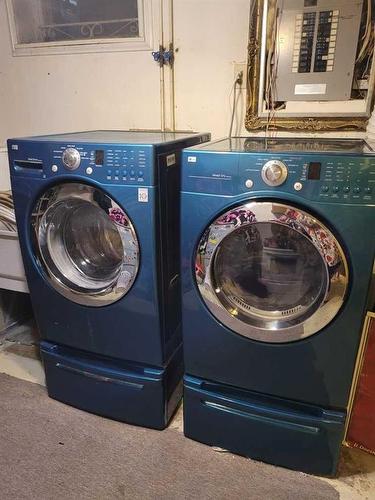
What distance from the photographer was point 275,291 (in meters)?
1.26

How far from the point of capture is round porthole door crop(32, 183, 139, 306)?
1264 millimetres

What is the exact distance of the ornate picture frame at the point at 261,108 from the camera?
61.9 inches

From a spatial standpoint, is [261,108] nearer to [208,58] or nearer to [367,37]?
[208,58]

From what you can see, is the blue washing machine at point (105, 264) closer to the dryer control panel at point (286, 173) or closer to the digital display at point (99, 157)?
the digital display at point (99, 157)

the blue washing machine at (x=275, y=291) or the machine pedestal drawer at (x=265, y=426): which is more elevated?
the blue washing machine at (x=275, y=291)

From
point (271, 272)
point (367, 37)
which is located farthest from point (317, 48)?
point (271, 272)

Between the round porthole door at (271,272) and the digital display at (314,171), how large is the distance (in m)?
0.10

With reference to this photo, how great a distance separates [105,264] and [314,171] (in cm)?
94

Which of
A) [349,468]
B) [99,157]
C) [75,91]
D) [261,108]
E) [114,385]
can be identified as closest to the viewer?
[99,157]

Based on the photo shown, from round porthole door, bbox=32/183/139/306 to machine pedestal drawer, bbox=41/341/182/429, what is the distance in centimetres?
30

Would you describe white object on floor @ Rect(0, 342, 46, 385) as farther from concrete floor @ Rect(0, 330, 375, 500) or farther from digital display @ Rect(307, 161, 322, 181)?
digital display @ Rect(307, 161, 322, 181)

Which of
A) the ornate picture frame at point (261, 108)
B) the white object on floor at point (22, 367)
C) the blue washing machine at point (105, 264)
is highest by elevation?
the ornate picture frame at point (261, 108)

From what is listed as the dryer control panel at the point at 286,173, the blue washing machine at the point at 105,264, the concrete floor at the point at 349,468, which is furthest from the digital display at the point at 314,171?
the concrete floor at the point at 349,468

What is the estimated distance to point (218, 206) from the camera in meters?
1.12
